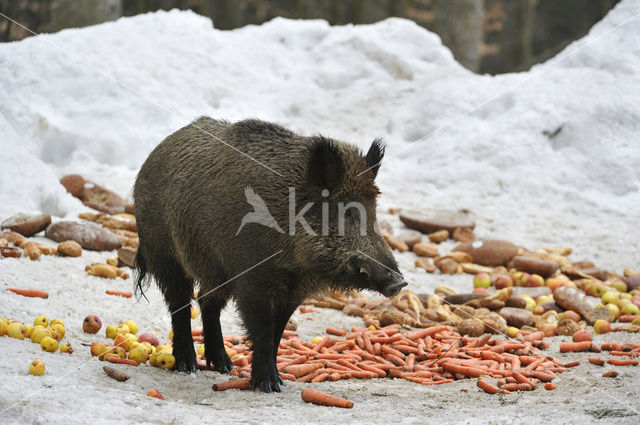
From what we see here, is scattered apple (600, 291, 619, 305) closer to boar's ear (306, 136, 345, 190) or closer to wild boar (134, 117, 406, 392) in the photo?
wild boar (134, 117, 406, 392)

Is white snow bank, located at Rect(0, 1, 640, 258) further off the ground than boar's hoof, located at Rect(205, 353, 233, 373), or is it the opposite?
white snow bank, located at Rect(0, 1, 640, 258)

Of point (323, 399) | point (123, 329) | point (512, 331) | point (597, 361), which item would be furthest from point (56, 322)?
point (597, 361)

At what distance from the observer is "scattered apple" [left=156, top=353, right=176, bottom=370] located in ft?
18.0

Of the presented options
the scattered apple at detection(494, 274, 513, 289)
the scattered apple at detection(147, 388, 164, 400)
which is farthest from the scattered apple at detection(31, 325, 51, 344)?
the scattered apple at detection(494, 274, 513, 289)

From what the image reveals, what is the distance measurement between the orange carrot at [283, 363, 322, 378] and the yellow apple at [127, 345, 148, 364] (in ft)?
3.46

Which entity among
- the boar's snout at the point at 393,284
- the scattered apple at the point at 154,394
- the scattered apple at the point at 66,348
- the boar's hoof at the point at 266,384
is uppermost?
the boar's snout at the point at 393,284

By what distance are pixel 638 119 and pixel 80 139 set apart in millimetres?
8253

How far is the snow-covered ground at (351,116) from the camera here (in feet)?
27.8

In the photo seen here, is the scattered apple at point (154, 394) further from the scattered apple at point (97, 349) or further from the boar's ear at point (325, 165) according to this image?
the boar's ear at point (325, 165)

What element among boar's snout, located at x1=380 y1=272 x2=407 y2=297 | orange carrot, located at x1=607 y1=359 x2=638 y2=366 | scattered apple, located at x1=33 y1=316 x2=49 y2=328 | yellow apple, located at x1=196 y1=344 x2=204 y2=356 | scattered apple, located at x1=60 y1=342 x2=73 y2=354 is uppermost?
boar's snout, located at x1=380 y1=272 x2=407 y2=297

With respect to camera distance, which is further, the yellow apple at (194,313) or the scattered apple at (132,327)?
the yellow apple at (194,313)

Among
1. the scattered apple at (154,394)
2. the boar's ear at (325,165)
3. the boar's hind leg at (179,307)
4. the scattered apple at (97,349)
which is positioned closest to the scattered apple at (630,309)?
the boar's ear at (325,165)

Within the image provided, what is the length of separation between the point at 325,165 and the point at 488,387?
6.30ft

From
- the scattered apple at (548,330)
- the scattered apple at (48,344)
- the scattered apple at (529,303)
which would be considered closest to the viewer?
the scattered apple at (48,344)
